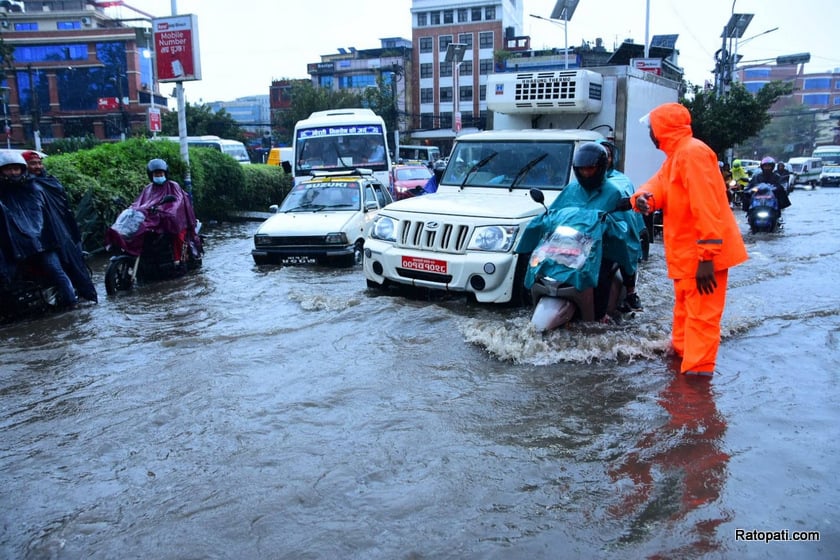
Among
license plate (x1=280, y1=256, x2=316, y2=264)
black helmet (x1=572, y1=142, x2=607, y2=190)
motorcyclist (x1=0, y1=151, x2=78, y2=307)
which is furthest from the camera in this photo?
license plate (x1=280, y1=256, x2=316, y2=264)

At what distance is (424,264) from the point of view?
7203 millimetres

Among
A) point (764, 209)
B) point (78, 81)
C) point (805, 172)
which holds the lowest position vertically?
point (805, 172)

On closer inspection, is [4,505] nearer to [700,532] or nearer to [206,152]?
[700,532]

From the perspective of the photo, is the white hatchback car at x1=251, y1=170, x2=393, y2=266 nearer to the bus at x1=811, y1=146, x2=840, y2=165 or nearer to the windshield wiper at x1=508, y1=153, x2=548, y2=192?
the windshield wiper at x1=508, y1=153, x2=548, y2=192

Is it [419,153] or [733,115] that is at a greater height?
[733,115]

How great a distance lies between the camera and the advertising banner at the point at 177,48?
570 inches

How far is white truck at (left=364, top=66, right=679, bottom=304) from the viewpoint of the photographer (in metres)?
6.99

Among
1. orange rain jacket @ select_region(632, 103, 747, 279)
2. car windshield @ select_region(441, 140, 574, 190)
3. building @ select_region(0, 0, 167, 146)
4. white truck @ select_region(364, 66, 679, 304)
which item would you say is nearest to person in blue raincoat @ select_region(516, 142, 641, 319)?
A: white truck @ select_region(364, 66, 679, 304)

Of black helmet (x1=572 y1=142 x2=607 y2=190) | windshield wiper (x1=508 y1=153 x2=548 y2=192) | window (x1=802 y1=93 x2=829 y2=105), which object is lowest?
windshield wiper (x1=508 y1=153 x2=548 y2=192)

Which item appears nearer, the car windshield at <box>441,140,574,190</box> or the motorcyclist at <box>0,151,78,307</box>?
the motorcyclist at <box>0,151,78,307</box>

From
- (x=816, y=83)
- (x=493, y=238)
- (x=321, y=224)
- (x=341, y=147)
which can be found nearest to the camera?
(x=493, y=238)

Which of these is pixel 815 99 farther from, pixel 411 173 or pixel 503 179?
pixel 503 179

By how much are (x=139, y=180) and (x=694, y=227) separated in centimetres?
1147

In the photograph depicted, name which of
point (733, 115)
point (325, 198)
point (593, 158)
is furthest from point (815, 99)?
point (593, 158)
